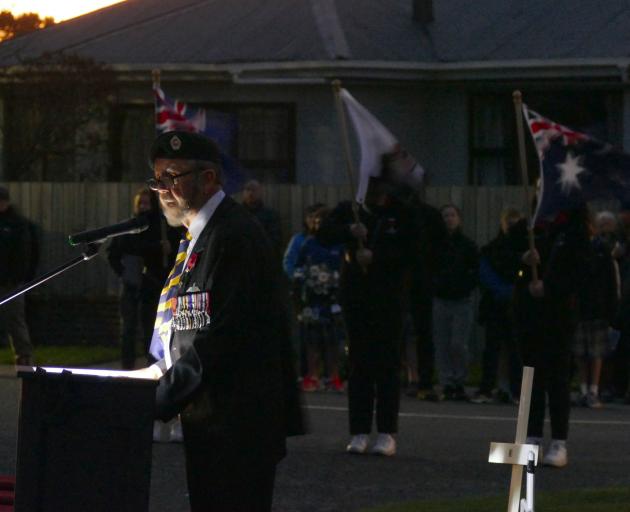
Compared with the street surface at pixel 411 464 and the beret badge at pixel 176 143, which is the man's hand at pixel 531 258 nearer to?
the street surface at pixel 411 464

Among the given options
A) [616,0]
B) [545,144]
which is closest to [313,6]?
[616,0]

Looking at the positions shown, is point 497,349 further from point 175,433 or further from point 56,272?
point 56,272

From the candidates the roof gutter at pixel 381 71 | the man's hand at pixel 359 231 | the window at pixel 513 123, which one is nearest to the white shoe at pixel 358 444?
the man's hand at pixel 359 231

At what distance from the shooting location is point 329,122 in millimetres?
21625

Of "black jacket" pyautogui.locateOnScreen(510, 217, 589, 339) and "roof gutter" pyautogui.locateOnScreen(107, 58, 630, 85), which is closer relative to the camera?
"black jacket" pyautogui.locateOnScreen(510, 217, 589, 339)

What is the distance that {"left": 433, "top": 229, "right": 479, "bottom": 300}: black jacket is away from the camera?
50.6ft

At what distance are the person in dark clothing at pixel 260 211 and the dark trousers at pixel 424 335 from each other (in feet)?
5.18

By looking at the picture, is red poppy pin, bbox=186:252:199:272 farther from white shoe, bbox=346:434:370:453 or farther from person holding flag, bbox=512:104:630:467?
white shoe, bbox=346:434:370:453

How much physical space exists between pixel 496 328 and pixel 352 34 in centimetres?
773

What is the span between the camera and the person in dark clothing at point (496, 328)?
1496cm

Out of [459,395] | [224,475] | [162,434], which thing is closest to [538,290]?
[162,434]

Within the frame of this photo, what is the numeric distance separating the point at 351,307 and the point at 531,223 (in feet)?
4.51

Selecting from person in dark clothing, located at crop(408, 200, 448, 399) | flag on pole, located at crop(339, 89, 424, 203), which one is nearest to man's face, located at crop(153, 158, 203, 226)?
flag on pole, located at crop(339, 89, 424, 203)

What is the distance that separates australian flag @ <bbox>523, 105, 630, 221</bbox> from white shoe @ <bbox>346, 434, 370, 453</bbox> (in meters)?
1.95
